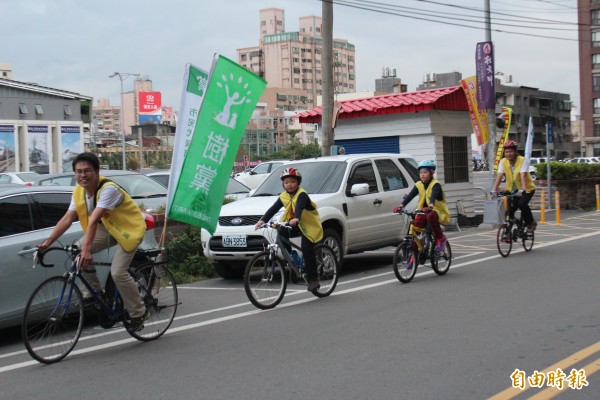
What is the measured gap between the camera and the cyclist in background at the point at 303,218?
372 inches

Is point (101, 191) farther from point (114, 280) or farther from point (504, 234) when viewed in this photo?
point (504, 234)

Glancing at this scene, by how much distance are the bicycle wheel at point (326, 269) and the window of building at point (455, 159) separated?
1081 cm

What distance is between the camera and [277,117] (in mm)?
124562

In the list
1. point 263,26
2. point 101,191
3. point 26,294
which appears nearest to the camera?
point 101,191

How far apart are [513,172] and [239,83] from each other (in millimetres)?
6326

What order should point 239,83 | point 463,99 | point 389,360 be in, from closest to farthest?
point 389,360 < point 239,83 < point 463,99

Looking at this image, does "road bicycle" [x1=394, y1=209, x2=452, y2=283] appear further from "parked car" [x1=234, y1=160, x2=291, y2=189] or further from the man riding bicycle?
"parked car" [x1=234, y1=160, x2=291, y2=189]

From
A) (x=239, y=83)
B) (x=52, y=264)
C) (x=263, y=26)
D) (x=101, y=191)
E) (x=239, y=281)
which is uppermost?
(x=263, y=26)

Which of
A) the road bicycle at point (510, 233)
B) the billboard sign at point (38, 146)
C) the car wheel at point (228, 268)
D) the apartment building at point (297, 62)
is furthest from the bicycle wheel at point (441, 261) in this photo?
the apartment building at point (297, 62)

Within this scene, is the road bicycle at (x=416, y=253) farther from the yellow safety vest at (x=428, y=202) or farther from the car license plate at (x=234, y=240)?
the car license plate at (x=234, y=240)

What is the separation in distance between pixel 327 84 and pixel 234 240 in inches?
291

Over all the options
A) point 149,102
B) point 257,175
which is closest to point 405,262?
point 257,175

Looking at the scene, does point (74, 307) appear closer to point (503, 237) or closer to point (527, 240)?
point (503, 237)

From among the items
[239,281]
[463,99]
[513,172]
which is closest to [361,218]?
[239,281]
